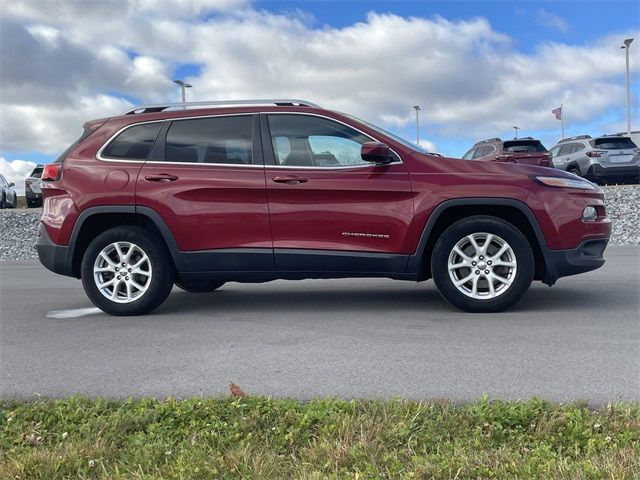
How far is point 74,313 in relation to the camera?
6289mm

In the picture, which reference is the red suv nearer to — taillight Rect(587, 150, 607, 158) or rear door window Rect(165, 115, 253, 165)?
rear door window Rect(165, 115, 253, 165)

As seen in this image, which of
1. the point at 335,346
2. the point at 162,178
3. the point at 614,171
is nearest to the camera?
the point at 335,346

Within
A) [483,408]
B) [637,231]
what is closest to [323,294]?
[483,408]

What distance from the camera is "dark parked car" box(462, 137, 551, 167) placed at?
2041cm

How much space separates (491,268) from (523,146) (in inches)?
651

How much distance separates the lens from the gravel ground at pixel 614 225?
13.2 metres

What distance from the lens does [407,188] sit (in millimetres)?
5516

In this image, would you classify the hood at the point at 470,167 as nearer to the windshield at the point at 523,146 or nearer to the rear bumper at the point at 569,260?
the rear bumper at the point at 569,260

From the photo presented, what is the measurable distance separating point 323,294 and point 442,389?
11.7ft

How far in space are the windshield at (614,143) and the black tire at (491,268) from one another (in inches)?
659

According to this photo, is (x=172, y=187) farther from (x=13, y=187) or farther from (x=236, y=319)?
(x=13, y=187)

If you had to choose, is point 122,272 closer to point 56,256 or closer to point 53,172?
point 56,256

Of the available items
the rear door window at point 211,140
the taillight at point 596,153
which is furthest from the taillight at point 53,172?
the taillight at point 596,153

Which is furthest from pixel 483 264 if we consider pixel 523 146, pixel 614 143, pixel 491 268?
pixel 614 143
